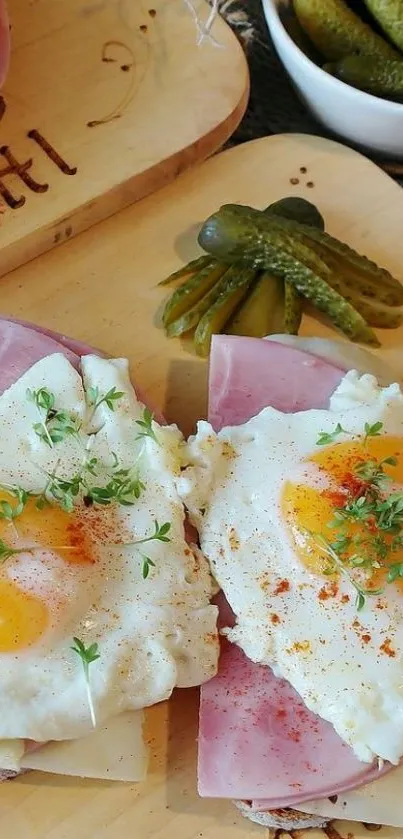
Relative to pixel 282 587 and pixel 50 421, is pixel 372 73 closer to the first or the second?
pixel 50 421

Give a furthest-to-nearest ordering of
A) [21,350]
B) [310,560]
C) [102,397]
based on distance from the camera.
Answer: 1. [21,350]
2. [102,397]
3. [310,560]

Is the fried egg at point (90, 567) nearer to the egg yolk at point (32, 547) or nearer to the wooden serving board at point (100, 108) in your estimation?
the egg yolk at point (32, 547)

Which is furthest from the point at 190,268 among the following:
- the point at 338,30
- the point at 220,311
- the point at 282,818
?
the point at 282,818

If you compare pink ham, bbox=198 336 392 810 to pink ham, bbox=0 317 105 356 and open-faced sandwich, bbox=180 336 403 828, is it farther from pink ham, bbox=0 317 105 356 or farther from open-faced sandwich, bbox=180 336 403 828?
pink ham, bbox=0 317 105 356

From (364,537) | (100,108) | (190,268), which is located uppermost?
(100,108)

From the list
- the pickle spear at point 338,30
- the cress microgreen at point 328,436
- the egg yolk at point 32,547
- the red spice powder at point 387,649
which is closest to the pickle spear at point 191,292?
the cress microgreen at point 328,436

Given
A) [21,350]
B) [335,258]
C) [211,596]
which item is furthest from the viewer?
[335,258]

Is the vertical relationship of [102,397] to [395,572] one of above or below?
above

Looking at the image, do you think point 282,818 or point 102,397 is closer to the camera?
point 282,818
